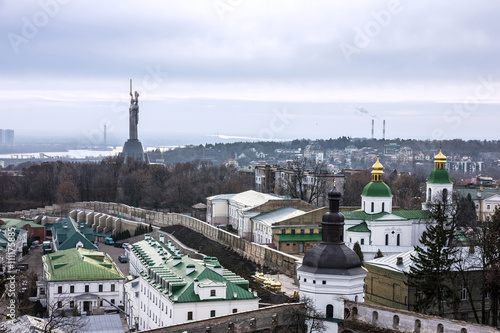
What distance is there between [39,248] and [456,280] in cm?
4922

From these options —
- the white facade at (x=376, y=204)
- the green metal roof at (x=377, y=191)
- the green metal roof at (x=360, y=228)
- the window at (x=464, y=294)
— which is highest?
the green metal roof at (x=377, y=191)

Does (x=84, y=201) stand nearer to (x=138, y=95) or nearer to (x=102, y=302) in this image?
(x=138, y=95)

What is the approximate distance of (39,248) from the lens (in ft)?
240

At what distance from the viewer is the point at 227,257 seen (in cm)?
5806

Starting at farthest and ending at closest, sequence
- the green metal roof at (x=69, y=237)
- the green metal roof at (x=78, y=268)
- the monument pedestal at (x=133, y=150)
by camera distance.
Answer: the monument pedestal at (x=133, y=150)
the green metal roof at (x=69, y=237)
the green metal roof at (x=78, y=268)

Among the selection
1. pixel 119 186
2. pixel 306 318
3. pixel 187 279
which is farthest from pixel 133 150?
pixel 306 318

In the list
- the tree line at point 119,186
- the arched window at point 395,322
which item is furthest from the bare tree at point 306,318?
the tree line at point 119,186

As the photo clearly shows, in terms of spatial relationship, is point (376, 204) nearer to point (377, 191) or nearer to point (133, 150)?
point (377, 191)

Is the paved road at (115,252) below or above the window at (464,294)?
below

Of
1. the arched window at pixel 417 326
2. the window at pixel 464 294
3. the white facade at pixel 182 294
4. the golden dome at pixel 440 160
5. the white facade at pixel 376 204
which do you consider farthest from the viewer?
the golden dome at pixel 440 160

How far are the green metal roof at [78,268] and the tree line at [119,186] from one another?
133ft

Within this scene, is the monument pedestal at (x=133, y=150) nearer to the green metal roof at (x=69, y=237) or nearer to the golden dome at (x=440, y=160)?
the green metal roof at (x=69, y=237)

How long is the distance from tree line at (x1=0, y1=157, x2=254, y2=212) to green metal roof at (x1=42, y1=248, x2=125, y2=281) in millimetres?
40558

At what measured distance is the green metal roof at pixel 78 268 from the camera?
4609 centimetres
